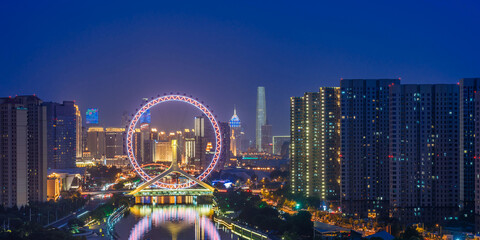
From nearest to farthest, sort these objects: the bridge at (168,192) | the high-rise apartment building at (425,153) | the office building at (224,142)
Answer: the high-rise apartment building at (425,153) < the bridge at (168,192) < the office building at (224,142)

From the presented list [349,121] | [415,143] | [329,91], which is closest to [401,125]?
[415,143]

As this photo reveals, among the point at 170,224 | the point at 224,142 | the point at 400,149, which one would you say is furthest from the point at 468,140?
the point at 224,142

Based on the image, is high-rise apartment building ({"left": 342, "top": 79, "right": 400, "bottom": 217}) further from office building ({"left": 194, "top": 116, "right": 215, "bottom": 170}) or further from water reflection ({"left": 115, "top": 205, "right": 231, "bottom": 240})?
office building ({"left": 194, "top": 116, "right": 215, "bottom": 170})

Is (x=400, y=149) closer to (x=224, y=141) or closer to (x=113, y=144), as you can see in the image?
(x=224, y=141)

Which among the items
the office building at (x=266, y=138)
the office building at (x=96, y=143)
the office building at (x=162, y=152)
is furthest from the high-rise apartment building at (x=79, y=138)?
the office building at (x=266, y=138)

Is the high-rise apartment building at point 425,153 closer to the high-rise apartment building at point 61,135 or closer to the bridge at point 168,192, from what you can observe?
the bridge at point 168,192

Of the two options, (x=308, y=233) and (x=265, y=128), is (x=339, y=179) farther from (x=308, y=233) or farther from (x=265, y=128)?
(x=265, y=128)
